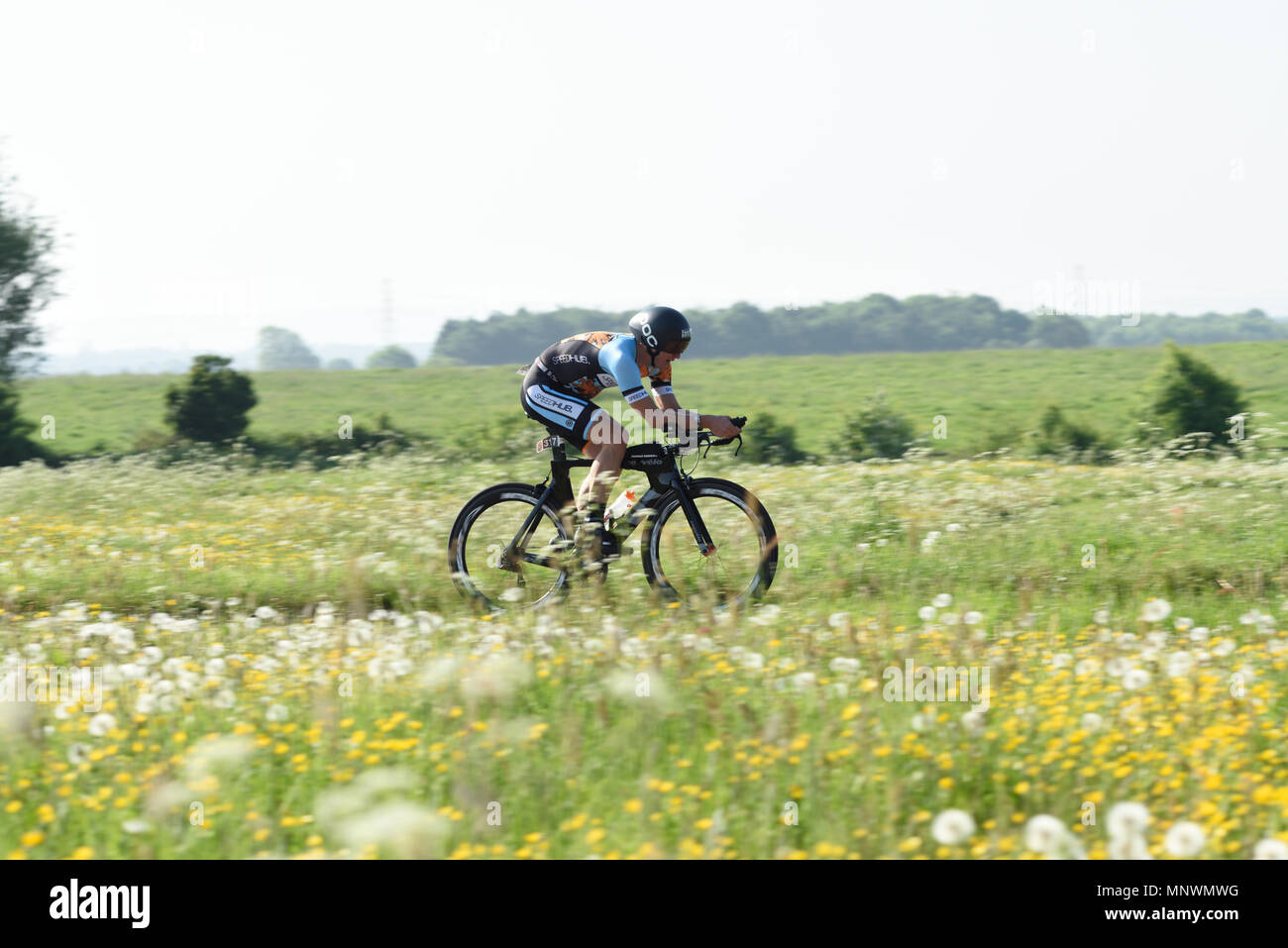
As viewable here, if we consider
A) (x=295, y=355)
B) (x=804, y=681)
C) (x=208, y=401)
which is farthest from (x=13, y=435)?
(x=295, y=355)

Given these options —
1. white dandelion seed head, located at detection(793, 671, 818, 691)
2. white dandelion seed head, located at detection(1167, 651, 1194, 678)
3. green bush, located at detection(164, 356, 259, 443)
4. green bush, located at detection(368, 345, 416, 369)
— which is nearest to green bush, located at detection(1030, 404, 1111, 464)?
white dandelion seed head, located at detection(1167, 651, 1194, 678)

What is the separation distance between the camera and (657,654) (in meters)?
5.52

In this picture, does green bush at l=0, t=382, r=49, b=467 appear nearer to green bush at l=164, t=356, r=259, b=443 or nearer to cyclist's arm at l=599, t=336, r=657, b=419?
green bush at l=164, t=356, r=259, b=443

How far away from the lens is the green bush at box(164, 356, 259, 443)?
29.6 metres

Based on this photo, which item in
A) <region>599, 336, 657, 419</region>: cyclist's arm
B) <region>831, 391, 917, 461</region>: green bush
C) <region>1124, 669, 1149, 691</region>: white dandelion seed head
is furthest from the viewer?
<region>831, 391, 917, 461</region>: green bush

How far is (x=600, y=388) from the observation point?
25.8ft

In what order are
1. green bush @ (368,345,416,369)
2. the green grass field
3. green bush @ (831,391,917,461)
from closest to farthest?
green bush @ (831,391,917,461) < the green grass field < green bush @ (368,345,416,369)

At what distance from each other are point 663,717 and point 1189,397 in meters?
22.9

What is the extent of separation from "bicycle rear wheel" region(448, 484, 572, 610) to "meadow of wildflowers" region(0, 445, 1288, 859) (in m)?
0.35

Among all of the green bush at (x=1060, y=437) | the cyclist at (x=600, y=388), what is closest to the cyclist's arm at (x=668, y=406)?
the cyclist at (x=600, y=388)

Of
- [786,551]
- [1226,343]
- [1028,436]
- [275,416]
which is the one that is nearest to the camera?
[786,551]
